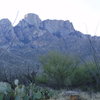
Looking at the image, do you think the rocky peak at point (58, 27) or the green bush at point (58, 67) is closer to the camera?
the green bush at point (58, 67)

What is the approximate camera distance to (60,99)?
14.5 metres

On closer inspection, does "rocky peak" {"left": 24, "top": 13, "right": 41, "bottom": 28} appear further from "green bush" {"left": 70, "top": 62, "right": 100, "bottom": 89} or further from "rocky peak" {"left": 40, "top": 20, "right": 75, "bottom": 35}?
"green bush" {"left": 70, "top": 62, "right": 100, "bottom": 89}

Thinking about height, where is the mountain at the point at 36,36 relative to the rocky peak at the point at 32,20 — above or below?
below

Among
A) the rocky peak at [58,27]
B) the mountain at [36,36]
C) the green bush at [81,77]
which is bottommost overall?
the green bush at [81,77]

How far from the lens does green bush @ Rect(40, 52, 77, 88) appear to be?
129ft

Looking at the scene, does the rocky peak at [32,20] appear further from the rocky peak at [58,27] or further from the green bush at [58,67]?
the green bush at [58,67]

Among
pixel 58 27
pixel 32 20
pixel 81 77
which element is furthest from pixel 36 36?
pixel 81 77

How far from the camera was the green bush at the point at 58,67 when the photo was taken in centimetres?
3934

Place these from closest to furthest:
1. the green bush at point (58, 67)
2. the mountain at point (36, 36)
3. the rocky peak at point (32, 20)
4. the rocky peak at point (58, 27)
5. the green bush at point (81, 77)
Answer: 1. the green bush at point (81, 77)
2. the green bush at point (58, 67)
3. the mountain at point (36, 36)
4. the rocky peak at point (32, 20)
5. the rocky peak at point (58, 27)

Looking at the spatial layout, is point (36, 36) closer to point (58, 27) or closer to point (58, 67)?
point (58, 27)

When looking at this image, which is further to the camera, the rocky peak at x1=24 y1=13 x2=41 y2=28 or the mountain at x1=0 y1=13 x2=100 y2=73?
the rocky peak at x1=24 y1=13 x2=41 y2=28

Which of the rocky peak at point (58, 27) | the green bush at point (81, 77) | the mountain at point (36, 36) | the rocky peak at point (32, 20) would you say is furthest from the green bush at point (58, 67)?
the rocky peak at point (58, 27)

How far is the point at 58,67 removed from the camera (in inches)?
1564

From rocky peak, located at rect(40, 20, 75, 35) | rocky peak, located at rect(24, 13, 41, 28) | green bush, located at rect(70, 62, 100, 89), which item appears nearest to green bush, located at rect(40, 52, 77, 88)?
green bush, located at rect(70, 62, 100, 89)
